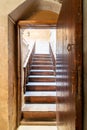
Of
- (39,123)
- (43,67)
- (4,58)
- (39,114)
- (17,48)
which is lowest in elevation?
(39,123)

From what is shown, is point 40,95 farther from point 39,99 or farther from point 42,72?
point 42,72

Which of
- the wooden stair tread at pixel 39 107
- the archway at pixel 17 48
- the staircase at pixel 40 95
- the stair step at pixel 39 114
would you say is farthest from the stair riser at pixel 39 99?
the archway at pixel 17 48

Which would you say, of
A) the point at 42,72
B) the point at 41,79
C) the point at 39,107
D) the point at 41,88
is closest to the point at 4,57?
the point at 39,107

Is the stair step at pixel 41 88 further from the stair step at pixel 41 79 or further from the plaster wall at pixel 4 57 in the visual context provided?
the plaster wall at pixel 4 57

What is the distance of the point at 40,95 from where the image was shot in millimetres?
4832

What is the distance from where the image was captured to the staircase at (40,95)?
4.15 meters

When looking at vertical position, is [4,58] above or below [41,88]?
above

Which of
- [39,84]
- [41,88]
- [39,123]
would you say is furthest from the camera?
[39,84]

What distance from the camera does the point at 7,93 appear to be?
293 centimetres

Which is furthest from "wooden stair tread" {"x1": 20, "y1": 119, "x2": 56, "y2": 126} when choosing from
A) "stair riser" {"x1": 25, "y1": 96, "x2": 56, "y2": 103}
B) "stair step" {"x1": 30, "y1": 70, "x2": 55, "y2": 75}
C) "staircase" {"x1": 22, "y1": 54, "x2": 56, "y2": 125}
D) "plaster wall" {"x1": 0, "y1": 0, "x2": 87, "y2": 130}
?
"stair step" {"x1": 30, "y1": 70, "x2": 55, "y2": 75}

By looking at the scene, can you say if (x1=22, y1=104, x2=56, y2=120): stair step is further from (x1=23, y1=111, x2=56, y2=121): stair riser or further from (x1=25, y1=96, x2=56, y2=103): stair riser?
(x1=25, y1=96, x2=56, y2=103): stair riser

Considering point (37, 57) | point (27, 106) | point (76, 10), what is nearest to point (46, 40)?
point (37, 57)

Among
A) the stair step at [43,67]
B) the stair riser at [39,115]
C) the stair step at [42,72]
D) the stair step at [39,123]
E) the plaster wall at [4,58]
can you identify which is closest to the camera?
the plaster wall at [4,58]

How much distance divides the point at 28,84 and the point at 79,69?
4.71 m
